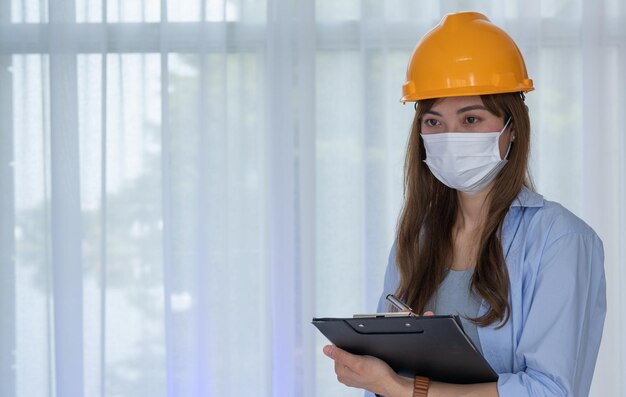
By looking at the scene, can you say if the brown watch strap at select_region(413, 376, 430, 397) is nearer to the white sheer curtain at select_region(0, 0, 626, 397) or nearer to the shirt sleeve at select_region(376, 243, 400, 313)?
the shirt sleeve at select_region(376, 243, 400, 313)

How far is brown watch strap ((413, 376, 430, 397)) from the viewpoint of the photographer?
67.4 inches

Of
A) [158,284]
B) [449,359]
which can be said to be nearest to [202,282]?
[158,284]

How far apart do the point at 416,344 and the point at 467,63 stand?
0.61m

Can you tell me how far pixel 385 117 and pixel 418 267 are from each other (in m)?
1.73

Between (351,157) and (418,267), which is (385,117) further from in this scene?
(418,267)

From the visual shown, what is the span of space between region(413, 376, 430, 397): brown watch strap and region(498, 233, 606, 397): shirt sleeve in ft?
0.47

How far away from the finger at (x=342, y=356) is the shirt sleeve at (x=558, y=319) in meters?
0.29

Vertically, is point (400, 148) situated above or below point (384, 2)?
below

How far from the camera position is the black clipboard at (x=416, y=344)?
155cm

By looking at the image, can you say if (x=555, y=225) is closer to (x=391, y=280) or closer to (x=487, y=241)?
(x=487, y=241)

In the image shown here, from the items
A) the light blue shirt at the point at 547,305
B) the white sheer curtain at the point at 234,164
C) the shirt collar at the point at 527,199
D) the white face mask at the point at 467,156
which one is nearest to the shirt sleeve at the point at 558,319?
the light blue shirt at the point at 547,305

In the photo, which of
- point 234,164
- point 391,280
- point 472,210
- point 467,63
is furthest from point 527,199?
point 234,164

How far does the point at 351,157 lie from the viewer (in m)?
3.63

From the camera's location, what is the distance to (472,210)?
1.99m
